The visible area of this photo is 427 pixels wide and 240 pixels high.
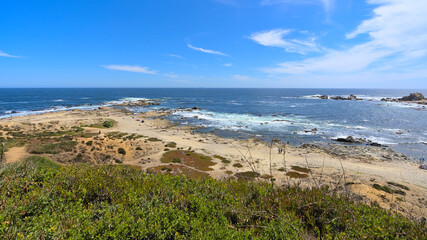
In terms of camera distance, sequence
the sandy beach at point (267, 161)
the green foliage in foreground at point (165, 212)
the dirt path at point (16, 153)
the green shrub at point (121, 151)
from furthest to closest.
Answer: the green shrub at point (121, 151)
the dirt path at point (16, 153)
the sandy beach at point (267, 161)
the green foliage in foreground at point (165, 212)

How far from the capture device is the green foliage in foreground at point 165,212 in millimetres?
4227

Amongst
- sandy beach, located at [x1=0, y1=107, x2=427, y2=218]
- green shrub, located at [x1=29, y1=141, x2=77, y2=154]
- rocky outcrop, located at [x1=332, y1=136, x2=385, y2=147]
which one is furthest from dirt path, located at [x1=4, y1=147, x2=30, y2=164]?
rocky outcrop, located at [x1=332, y1=136, x2=385, y2=147]

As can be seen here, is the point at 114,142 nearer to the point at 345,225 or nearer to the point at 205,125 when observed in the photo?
the point at 205,125

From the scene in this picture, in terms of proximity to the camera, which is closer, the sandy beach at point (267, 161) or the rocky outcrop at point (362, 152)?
the sandy beach at point (267, 161)

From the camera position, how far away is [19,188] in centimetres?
592

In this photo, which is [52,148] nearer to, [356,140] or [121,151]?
[121,151]

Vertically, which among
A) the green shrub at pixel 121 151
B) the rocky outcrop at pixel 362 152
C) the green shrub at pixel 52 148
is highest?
the green shrub at pixel 52 148

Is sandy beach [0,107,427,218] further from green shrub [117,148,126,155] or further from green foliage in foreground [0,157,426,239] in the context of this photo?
green foliage in foreground [0,157,426,239]

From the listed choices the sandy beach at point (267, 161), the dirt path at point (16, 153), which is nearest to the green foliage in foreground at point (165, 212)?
the sandy beach at point (267, 161)

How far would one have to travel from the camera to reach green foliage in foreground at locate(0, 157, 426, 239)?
4.23 meters

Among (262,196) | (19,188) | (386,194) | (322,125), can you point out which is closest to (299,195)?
(262,196)

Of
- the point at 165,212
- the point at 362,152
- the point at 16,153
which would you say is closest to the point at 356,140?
the point at 362,152

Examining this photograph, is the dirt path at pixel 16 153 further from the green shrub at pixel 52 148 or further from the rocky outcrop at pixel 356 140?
the rocky outcrop at pixel 356 140

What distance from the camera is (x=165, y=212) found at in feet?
16.1
